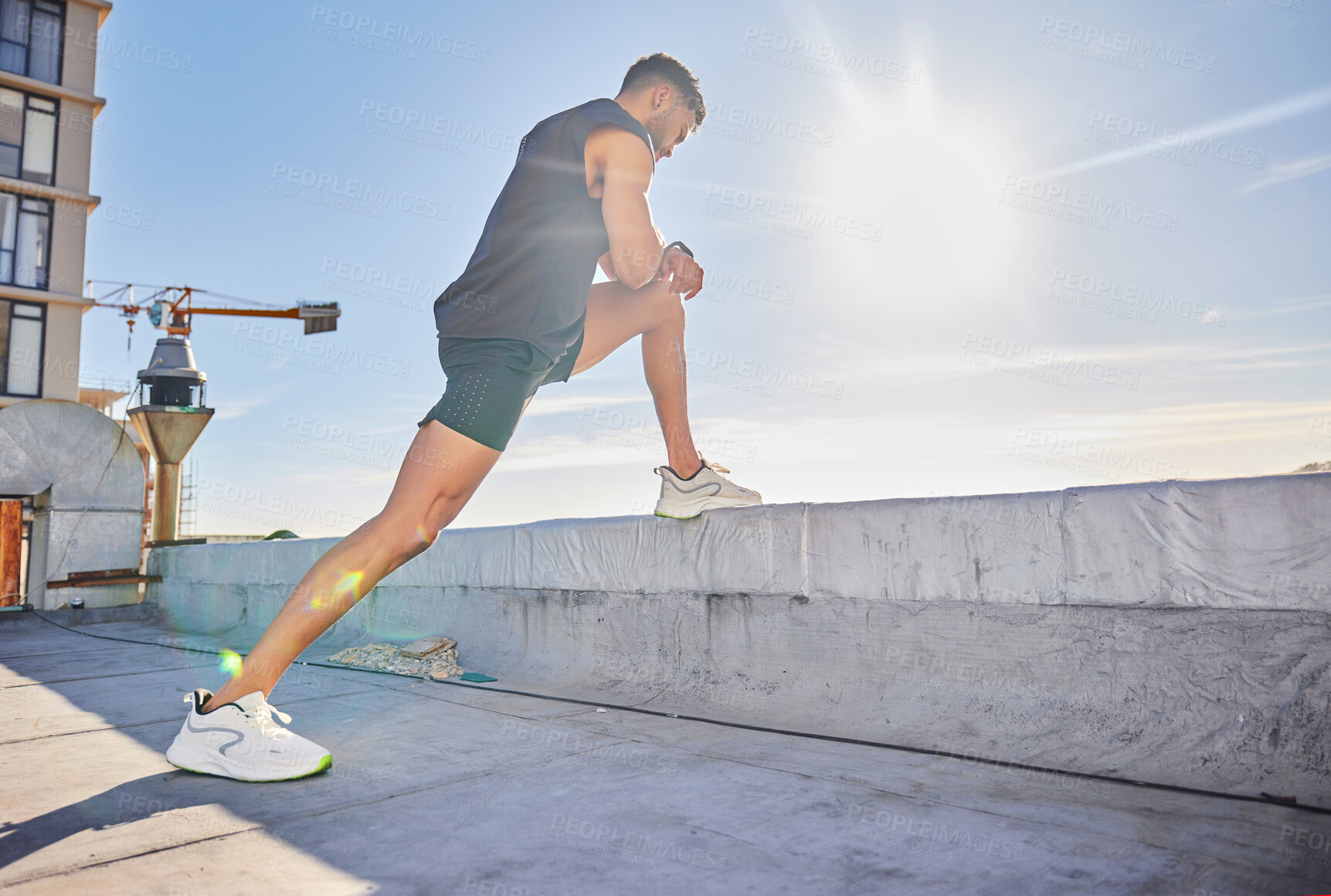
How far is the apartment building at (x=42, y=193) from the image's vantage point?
19.9 metres

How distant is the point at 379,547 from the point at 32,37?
26935mm

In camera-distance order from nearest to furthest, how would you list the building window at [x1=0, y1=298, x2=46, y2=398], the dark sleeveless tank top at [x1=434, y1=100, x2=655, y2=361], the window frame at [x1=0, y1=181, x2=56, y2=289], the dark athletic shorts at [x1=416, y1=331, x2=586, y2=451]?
the dark athletic shorts at [x1=416, y1=331, x2=586, y2=451]
the dark sleeveless tank top at [x1=434, y1=100, x2=655, y2=361]
the building window at [x1=0, y1=298, x2=46, y2=398]
the window frame at [x1=0, y1=181, x2=56, y2=289]

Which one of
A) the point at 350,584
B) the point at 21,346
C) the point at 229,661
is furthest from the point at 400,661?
the point at 21,346

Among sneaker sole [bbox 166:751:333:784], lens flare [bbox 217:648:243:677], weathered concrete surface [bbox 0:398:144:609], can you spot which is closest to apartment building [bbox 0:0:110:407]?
weathered concrete surface [bbox 0:398:144:609]

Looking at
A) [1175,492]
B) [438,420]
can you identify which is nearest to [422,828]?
[438,420]

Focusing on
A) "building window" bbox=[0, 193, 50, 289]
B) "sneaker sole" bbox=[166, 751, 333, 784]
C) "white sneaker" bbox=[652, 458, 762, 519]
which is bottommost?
"sneaker sole" bbox=[166, 751, 333, 784]

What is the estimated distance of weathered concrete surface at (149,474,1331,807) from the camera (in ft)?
6.07

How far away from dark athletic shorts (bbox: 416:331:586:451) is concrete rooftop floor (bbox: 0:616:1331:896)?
949 millimetres

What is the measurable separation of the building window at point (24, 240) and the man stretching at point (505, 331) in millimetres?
24080

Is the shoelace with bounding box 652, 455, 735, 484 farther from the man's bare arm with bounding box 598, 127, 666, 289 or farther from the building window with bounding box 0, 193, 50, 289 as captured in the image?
the building window with bounding box 0, 193, 50, 289

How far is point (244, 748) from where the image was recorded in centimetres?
206

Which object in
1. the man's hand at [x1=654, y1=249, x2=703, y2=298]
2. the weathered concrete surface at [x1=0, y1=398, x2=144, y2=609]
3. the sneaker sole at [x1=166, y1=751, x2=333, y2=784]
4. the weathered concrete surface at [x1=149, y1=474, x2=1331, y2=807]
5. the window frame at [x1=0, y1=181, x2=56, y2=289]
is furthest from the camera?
the window frame at [x1=0, y1=181, x2=56, y2=289]

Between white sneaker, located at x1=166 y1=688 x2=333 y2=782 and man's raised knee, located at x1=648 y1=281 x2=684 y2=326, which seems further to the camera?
man's raised knee, located at x1=648 y1=281 x2=684 y2=326

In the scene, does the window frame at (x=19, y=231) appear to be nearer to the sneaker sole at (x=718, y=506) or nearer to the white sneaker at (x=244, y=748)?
the white sneaker at (x=244, y=748)
